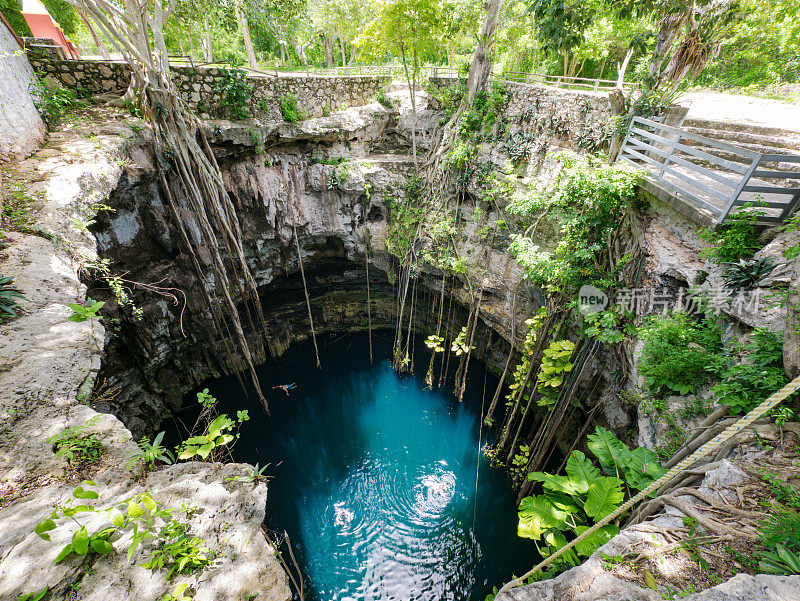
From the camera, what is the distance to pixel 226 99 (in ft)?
25.2

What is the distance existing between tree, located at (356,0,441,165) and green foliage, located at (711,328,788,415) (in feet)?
26.4

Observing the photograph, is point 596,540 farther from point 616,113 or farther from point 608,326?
point 616,113

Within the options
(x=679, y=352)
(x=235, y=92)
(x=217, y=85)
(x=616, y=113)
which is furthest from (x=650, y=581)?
(x=217, y=85)

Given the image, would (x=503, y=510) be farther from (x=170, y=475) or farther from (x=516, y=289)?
(x=170, y=475)

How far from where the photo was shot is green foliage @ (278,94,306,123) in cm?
836

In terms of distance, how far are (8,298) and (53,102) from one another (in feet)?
17.8

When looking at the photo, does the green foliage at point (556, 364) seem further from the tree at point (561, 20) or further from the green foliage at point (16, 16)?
the green foliage at point (16, 16)

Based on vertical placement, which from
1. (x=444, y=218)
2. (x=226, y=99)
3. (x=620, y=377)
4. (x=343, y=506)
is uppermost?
(x=226, y=99)

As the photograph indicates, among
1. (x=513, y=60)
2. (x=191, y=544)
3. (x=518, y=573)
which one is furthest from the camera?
(x=513, y=60)

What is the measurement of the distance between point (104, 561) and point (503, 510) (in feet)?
21.8

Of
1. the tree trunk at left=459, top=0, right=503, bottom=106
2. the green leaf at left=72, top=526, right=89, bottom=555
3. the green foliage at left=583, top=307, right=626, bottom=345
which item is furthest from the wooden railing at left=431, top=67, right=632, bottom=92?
the green leaf at left=72, top=526, right=89, bottom=555

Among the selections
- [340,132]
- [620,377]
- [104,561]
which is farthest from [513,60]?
[104,561]

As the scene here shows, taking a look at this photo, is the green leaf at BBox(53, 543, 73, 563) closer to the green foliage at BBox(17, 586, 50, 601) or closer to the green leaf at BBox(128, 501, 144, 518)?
the green foliage at BBox(17, 586, 50, 601)

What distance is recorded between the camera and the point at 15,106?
5.14m
